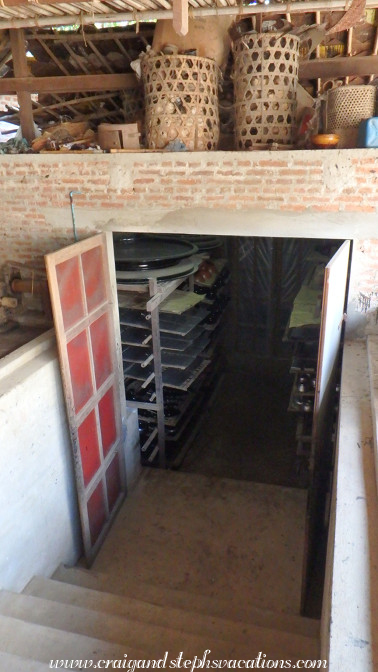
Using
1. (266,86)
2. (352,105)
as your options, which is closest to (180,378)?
(266,86)

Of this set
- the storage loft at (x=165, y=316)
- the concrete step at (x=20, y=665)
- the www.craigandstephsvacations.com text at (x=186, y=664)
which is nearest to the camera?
the concrete step at (x=20, y=665)

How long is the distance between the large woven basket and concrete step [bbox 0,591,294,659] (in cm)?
359

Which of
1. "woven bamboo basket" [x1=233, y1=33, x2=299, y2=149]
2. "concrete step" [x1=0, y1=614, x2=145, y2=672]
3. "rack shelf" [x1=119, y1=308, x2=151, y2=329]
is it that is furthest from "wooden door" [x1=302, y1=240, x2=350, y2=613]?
"rack shelf" [x1=119, y1=308, x2=151, y2=329]

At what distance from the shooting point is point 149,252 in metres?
5.06

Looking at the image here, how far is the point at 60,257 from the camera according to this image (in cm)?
332

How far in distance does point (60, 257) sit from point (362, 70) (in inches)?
119

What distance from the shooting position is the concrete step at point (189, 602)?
10.9 ft

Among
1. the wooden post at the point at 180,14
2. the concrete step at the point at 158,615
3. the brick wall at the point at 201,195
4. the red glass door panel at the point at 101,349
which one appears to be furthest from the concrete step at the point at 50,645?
the wooden post at the point at 180,14

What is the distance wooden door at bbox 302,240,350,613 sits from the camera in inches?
120

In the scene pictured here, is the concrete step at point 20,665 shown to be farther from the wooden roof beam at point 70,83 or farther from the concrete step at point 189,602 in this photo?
the wooden roof beam at point 70,83

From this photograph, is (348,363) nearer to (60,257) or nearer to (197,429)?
(60,257)

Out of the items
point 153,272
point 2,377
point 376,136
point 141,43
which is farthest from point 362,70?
point 2,377

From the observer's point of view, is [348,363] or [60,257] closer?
[60,257]

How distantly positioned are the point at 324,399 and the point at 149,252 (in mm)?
2436
